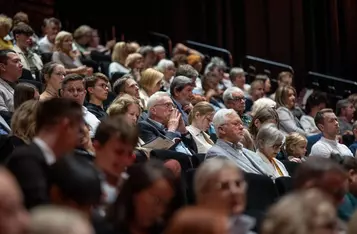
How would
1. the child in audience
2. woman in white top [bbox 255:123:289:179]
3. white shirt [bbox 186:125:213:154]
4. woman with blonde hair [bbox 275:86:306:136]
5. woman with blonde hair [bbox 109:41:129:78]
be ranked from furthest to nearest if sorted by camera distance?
woman with blonde hair [bbox 109:41:129:78], woman with blonde hair [bbox 275:86:306:136], the child in audience, white shirt [bbox 186:125:213:154], woman in white top [bbox 255:123:289:179]

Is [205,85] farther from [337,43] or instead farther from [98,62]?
[337,43]

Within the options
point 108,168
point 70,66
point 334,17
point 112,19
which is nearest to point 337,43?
point 334,17

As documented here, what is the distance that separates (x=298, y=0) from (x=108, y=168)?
7.97 metres

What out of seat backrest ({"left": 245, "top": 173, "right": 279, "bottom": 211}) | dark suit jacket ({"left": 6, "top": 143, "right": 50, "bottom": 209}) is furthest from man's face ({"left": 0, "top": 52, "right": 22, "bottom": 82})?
dark suit jacket ({"left": 6, "top": 143, "right": 50, "bottom": 209})

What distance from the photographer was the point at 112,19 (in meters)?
12.0

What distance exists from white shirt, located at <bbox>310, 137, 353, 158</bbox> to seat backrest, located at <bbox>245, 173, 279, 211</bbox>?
1638mm

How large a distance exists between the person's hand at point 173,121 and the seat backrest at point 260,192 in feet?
3.70

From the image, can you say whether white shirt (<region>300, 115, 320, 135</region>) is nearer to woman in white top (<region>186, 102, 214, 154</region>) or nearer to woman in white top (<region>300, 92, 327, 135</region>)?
woman in white top (<region>300, 92, 327, 135</region>)

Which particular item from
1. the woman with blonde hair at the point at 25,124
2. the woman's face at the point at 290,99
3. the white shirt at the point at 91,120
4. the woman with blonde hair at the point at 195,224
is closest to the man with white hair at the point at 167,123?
the white shirt at the point at 91,120

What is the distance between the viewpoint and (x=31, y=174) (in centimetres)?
292

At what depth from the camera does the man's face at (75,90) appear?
5297mm

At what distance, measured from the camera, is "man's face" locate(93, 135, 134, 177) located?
318 centimetres

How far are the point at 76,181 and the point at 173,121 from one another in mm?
2713

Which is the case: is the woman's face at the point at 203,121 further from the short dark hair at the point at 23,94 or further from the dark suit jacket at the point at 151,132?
the short dark hair at the point at 23,94
